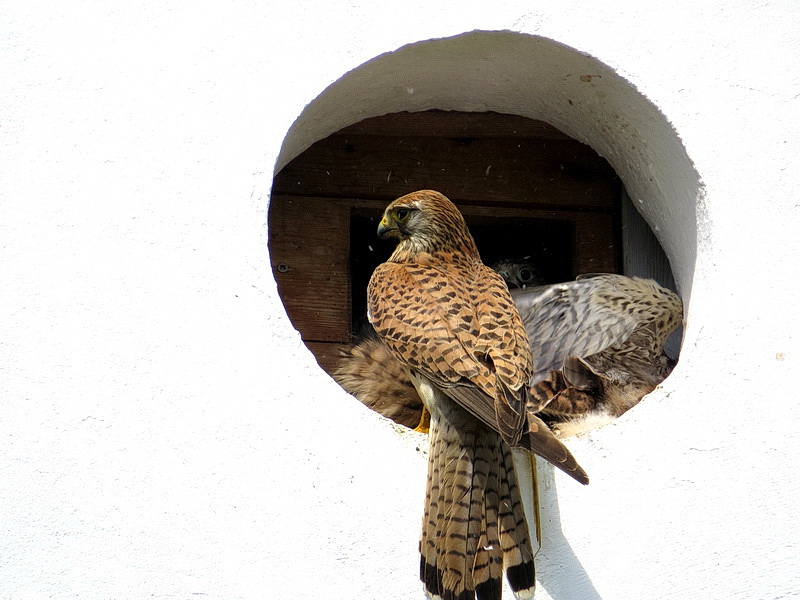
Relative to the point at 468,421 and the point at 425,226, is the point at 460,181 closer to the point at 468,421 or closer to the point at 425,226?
the point at 425,226


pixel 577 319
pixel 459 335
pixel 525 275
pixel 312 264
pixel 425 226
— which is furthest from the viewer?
pixel 525 275

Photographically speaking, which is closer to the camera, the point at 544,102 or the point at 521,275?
the point at 544,102

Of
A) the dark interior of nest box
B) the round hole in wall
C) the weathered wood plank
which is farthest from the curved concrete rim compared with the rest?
the weathered wood plank

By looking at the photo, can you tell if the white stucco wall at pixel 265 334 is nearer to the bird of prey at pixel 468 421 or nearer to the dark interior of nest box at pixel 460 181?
the bird of prey at pixel 468 421

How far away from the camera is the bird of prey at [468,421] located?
9.18ft

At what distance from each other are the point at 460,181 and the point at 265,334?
5.07 ft

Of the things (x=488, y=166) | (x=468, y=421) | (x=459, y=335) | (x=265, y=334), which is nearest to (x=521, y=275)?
(x=488, y=166)

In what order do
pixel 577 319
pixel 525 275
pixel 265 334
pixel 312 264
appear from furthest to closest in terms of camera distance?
1. pixel 525 275
2. pixel 312 264
3. pixel 577 319
4. pixel 265 334

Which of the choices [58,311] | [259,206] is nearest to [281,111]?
[259,206]

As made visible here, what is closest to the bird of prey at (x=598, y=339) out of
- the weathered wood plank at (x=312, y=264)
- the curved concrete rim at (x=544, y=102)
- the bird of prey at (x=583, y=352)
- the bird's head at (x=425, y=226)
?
the bird of prey at (x=583, y=352)

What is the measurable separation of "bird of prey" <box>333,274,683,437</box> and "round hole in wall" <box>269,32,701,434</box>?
0.18m

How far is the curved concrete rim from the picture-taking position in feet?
11.2

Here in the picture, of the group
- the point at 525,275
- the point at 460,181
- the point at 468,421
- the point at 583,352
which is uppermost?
the point at 460,181

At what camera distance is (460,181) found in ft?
14.3
